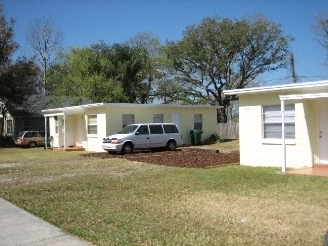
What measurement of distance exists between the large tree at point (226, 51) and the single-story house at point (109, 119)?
51.0ft

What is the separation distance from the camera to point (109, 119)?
24.4 metres

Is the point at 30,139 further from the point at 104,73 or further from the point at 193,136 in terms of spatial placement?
the point at 104,73

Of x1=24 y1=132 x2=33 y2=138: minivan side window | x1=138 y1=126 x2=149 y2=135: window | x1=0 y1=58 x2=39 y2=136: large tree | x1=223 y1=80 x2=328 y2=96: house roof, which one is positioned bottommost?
x1=24 y1=132 x2=33 y2=138: minivan side window

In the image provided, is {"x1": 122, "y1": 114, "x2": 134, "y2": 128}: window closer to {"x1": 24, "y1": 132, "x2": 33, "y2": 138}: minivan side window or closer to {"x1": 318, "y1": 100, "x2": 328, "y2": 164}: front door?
{"x1": 24, "y1": 132, "x2": 33, "y2": 138}: minivan side window

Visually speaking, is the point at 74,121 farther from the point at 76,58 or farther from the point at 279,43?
the point at 279,43

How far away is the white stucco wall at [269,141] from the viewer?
42.6 ft

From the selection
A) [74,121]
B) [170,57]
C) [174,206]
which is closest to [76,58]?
[170,57]

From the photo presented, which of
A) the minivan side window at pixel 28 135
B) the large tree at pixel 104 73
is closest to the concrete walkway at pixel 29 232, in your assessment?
the minivan side window at pixel 28 135

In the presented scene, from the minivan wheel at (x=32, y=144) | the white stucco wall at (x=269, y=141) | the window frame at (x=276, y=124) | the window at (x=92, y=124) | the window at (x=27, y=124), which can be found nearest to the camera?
the white stucco wall at (x=269, y=141)

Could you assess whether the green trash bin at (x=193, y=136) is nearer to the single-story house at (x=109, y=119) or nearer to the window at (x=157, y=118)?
the single-story house at (x=109, y=119)

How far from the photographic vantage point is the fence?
35469 millimetres

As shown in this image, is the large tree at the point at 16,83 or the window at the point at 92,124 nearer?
the window at the point at 92,124

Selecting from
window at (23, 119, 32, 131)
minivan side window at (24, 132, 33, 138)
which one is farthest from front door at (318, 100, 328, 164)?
window at (23, 119, 32, 131)

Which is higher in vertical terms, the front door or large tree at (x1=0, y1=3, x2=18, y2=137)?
large tree at (x1=0, y1=3, x2=18, y2=137)
